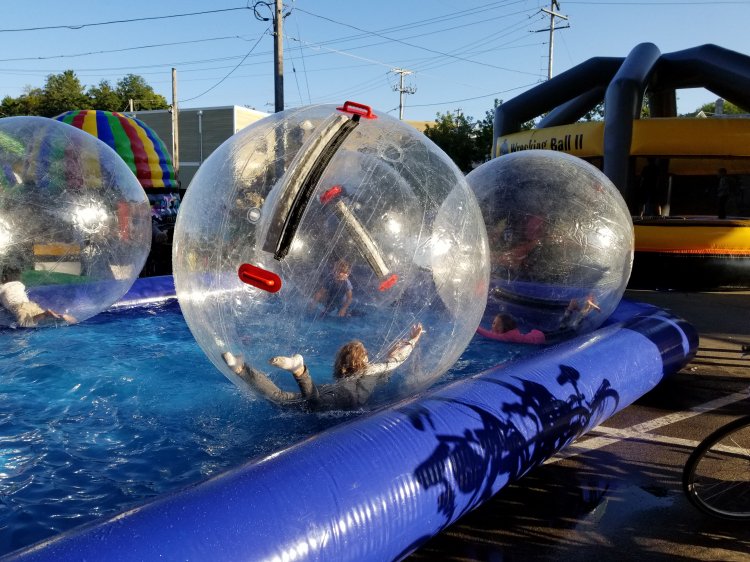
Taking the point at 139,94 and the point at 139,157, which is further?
the point at 139,94

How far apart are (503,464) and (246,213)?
6.25 feet

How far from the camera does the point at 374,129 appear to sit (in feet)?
12.8

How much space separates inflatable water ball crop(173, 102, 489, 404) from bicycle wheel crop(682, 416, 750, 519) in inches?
58.8

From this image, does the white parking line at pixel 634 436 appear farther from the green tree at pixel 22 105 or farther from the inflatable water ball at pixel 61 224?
the green tree at pixel 22 105

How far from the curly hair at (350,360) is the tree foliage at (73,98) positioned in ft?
138

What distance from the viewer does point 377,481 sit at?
276cm

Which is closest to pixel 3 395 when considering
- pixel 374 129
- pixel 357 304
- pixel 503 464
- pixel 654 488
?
pixel 357 304

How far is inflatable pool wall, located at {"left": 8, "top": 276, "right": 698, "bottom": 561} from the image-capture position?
2.23 m

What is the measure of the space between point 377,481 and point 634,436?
2.63 meters

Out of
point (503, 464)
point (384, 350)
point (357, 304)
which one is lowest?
point (503, 464)

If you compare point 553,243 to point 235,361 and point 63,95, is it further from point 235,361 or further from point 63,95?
point 63,95

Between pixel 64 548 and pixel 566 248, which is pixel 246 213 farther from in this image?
pixel 566 248

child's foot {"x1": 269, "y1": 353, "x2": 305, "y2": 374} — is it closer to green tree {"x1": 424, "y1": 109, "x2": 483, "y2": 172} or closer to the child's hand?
the child's hand

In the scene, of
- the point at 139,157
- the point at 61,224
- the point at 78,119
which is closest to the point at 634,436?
the point at 61,224
